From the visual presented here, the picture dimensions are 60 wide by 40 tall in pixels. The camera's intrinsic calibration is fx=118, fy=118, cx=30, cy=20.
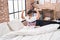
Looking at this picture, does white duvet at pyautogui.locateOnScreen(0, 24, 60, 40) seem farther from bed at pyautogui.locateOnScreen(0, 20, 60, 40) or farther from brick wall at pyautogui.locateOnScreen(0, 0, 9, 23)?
brick wall at pyautogui.locateOnScreen(0, 0, 9, 23)

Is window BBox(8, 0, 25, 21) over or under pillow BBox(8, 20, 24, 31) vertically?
over

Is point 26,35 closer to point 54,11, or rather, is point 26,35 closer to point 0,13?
point 0,13

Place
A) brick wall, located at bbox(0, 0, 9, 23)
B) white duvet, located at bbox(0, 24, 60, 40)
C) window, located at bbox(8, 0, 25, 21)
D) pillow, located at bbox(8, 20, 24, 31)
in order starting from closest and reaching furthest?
white duvet, located at bbox(0, 24, 60, 40), pillow, located at bbox(8, 20, 24, 31), brick wall, located at bbox(0, 0, 9, 23), window, located at bbox(8, 0, 25, 21)

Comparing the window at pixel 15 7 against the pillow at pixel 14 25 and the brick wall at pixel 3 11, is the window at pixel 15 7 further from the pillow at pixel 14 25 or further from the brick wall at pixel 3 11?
the pillow at pixel 14 25

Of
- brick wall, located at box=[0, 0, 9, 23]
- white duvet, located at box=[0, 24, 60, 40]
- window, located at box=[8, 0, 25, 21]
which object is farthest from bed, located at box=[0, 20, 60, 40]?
window, located at box=[8, 0, 25, 21]

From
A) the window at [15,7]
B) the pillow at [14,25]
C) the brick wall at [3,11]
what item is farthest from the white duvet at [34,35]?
the window at [15,7]

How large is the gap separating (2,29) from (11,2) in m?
2.28

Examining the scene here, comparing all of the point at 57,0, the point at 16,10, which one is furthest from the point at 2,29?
the point at 57,0

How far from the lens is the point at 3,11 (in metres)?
3.91

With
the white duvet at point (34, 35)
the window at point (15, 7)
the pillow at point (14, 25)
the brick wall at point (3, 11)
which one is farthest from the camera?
the window at point (15, 7)

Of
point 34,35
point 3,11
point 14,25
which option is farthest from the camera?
point 3,11

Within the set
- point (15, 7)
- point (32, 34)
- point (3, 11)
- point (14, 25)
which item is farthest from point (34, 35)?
point (15, 7)

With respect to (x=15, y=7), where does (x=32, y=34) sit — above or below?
below

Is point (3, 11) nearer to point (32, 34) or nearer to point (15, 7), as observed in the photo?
point (15, 7)
